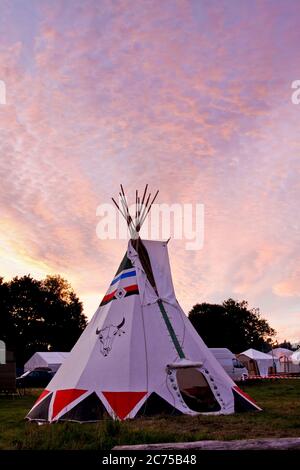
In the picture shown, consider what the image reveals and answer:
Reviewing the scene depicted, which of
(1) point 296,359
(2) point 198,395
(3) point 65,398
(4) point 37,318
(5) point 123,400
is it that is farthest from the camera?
(4) point 37,318

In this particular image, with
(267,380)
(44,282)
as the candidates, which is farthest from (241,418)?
(44,282)

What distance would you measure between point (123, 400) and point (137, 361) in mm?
1242

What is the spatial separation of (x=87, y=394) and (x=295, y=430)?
5396 millimetres

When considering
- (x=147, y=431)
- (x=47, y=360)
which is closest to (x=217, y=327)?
(x=47, y=360)

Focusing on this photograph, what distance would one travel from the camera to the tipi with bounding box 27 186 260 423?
13.3 meters

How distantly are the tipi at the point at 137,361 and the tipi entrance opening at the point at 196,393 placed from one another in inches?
1.3

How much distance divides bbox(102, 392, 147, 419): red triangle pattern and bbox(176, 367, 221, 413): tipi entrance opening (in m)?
1.71

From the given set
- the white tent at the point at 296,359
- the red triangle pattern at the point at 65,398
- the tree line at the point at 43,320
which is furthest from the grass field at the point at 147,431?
the tree line at the point at 43,320

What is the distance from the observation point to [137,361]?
46.4ft

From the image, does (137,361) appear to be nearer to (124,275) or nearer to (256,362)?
(124,275)

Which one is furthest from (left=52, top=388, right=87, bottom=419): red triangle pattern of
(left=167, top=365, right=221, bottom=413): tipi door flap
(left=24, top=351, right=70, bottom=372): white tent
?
(left=24, top=351, right=70, bottom=372): white tent

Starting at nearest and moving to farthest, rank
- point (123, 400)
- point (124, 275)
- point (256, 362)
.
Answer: point (123, 400)
point (124, 275)
point (256, 362)

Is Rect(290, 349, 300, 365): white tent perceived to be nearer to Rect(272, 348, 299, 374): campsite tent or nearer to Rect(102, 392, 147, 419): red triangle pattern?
Rect(272, 348, 299, 374): campsite tent

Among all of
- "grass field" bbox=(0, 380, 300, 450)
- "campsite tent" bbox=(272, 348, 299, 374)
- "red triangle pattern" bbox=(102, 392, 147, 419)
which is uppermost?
"red triangle pattern" bbox=(102, 392, 147, 419)
